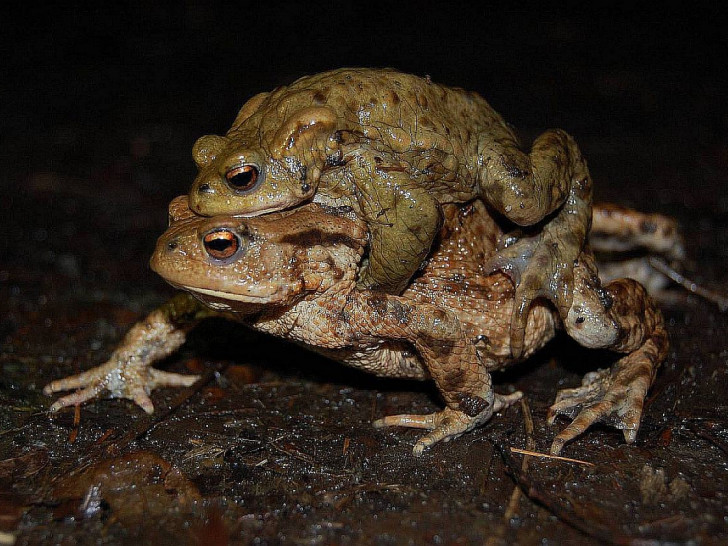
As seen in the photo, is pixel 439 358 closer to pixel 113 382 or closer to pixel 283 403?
pixel 283 403

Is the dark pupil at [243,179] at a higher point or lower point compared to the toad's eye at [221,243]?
higher

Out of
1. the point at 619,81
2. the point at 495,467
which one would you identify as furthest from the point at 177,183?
the point at 619,81

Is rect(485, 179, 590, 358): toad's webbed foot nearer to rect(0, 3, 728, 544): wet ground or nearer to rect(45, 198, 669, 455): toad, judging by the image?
rect(45, 198, 669, 455): toad

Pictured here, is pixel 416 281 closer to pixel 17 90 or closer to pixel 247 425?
pixel 247 425

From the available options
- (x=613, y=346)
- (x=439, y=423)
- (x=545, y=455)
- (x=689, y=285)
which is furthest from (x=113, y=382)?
(x=689, y=285)

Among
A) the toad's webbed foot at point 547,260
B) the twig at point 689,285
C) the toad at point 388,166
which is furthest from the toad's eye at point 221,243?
the twig at point 689,285

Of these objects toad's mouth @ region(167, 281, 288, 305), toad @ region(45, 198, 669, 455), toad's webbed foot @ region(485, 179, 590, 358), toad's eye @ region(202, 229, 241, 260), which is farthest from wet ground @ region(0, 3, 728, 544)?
toad's eye @ region(202, 229, 241, 260)

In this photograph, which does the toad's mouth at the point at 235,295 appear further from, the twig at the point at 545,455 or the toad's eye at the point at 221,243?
the twig at the point at 545,455
